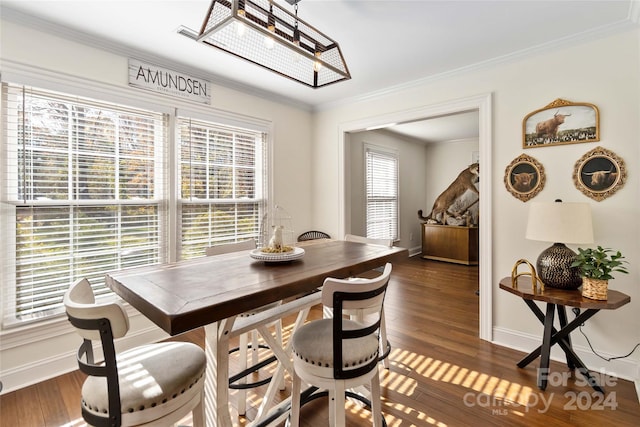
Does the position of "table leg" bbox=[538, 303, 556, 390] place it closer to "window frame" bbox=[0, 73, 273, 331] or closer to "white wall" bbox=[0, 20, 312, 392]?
"window frame" bbox=[0, 73, 273, 331]

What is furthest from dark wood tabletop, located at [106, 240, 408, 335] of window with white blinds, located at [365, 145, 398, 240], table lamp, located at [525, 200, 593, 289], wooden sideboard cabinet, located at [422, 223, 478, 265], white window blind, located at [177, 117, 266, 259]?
wooden sideboard cabinet, located at [422, 223, 478, 265]

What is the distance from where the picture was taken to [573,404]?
6.31ft

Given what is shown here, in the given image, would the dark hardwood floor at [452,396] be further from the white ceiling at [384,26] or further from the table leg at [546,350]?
the white ceiling at [384,26]

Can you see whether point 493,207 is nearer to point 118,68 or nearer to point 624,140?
point 624,140

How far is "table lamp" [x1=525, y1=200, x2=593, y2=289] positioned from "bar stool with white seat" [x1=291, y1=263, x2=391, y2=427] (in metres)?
1.44

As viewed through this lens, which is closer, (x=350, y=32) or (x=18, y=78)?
(x=18, y=78)

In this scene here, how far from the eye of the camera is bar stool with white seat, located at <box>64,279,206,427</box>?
975 mm

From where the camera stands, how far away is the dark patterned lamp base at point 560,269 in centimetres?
211

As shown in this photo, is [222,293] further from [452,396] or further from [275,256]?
[452,396]

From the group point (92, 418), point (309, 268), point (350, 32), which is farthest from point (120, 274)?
point (350, 32)

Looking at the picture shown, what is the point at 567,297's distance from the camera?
200 centimetres

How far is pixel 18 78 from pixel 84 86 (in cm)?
37

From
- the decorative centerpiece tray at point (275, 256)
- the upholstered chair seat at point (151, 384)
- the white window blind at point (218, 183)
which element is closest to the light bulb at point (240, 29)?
the decorative centerpiece tray at point (275, 256)

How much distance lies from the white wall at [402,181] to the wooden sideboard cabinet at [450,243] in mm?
455
